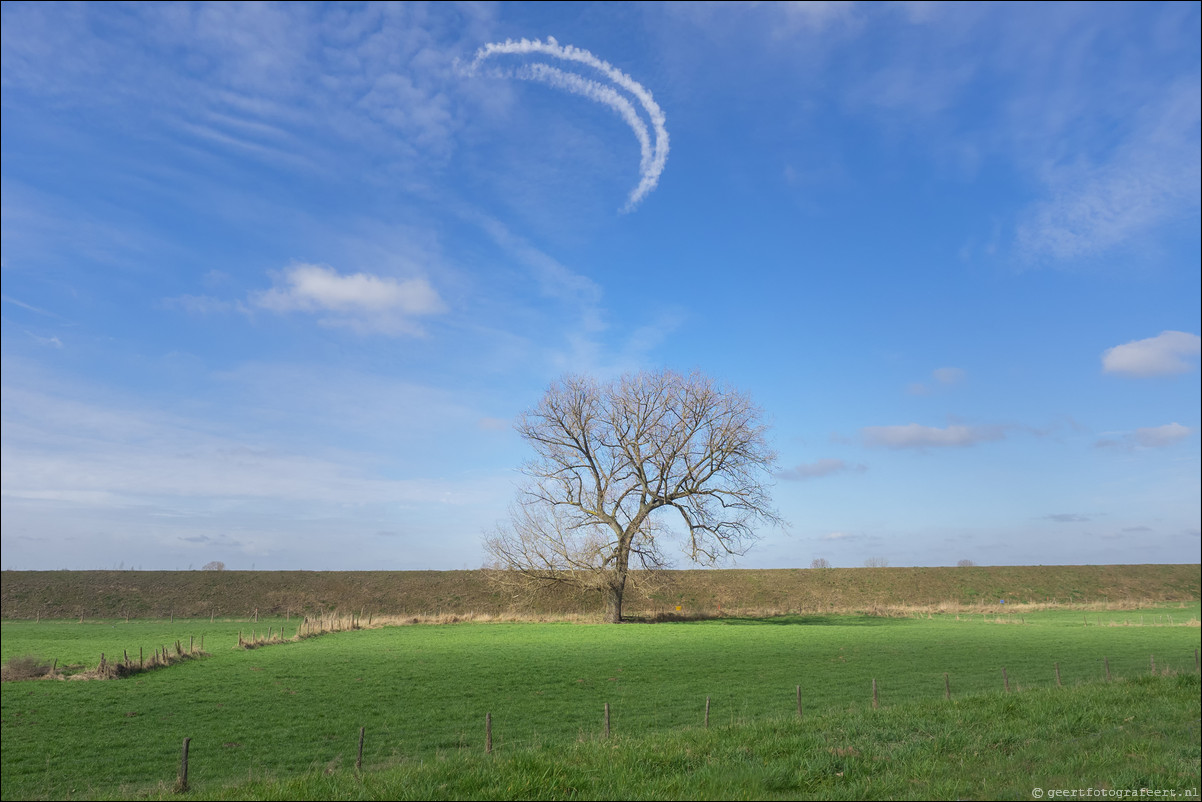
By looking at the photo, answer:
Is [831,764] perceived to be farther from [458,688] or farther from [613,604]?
[613,604]

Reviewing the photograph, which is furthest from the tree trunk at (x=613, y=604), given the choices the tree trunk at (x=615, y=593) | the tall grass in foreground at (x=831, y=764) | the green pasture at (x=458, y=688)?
the tall grass in foreground at (x=831, y=764)

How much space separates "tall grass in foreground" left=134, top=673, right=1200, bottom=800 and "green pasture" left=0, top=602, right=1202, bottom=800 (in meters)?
1.19

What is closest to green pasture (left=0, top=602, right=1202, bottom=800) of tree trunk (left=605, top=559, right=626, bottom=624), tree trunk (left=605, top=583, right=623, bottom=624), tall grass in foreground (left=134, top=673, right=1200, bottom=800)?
tall grass in foreground (left=134, top=673, right=1200, bottom=800)

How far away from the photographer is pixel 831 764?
1105 cm

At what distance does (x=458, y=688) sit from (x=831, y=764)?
15.4m

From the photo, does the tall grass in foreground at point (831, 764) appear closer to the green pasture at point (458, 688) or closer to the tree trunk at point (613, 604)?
the green pasture at point (458, 688)

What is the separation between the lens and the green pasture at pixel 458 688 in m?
15.4

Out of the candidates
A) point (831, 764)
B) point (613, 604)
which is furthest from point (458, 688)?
point (613, 604)

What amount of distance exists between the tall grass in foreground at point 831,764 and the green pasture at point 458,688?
119cm

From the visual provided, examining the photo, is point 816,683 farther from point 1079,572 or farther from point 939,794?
point 1079,572

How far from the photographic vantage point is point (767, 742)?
12.5 meters

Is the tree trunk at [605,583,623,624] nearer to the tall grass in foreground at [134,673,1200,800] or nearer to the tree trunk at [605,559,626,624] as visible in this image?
the tree trunk at [605,559,626,624]

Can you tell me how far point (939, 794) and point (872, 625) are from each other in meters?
44.6

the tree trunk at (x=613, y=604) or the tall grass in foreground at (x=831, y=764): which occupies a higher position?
the tall grass in foreground at (x=831, y=764)
